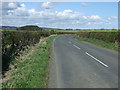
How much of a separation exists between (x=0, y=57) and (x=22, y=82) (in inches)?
329

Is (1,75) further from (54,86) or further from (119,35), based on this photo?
(119,35)

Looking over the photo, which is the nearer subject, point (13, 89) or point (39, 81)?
point (13, 89)

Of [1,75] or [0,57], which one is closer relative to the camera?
[1,75]

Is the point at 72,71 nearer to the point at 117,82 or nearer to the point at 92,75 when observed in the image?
the point at 92,75

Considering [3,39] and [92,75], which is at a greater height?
[3,39]

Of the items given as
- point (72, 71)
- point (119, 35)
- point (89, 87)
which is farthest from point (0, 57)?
point (119, 35)

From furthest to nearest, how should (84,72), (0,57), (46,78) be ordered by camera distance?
(0,57) → (84,72) → (46,78)

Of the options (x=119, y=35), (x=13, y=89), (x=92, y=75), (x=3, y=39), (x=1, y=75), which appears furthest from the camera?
(x=119, y=35)

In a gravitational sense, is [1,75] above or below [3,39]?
below

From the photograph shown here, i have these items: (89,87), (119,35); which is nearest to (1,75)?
(89,87)

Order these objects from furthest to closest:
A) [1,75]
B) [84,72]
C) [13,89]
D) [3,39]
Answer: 1. [3,39]
2. [1,75]
3. [84,72]
4. [13,89]

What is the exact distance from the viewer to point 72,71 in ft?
40.2

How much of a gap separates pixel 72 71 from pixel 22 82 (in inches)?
144

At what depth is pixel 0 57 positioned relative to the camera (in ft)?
56.2
